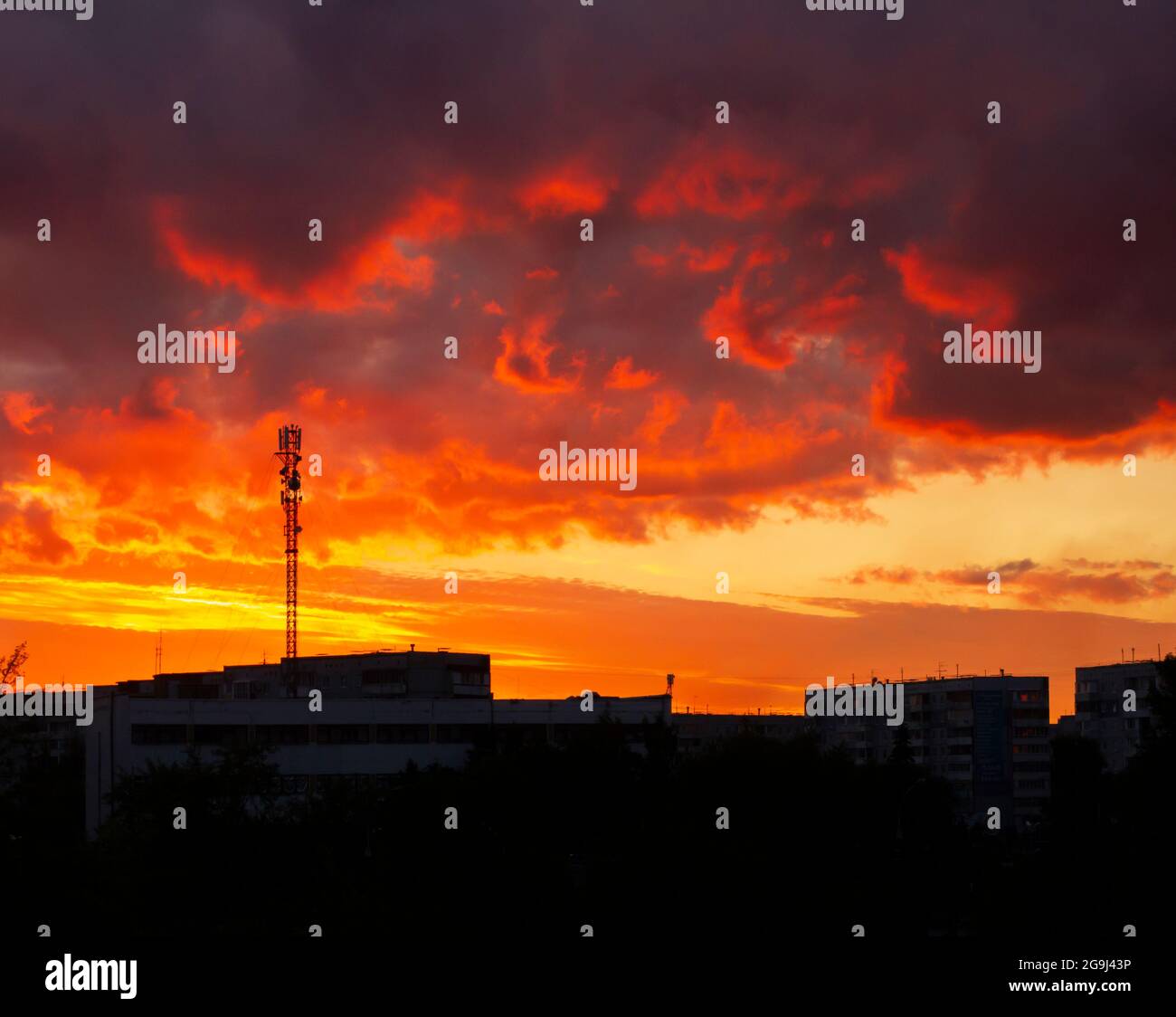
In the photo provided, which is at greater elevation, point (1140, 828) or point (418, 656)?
point (418, 656)

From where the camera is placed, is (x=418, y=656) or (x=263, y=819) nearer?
(x=263, y=819)

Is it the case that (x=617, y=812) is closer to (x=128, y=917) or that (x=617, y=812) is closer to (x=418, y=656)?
(x=128, y=917)

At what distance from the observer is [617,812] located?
9975 centimetres

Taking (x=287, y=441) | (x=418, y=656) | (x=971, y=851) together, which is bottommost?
(x=971, y=851)

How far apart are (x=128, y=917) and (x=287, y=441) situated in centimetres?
5618

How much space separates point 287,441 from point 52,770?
43594mm
